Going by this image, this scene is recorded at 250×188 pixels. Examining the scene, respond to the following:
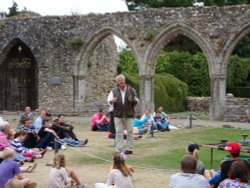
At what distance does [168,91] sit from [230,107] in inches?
339

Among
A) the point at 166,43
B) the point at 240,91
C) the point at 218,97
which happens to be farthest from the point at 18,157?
the point at 240,91

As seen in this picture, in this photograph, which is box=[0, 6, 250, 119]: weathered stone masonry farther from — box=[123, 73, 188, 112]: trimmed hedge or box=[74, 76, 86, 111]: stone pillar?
box=[123, 73, 188, 112]: trimmed hedge

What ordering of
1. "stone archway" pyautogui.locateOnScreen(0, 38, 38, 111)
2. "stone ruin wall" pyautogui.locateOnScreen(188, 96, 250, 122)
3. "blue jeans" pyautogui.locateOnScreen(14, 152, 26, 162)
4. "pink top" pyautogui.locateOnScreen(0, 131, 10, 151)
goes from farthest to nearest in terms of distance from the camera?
"stone archway" pyautogui.locateOnScreen(0, 38, 38, 111) → "stone ruin wall" pyautogui.locateOnScreen(188, 96, 250, 122) → "blue jeans" pyautogui.locateOnScreen(14, 152, 26, 162) → "pink top" pyautogui.locateOnScreen(0, 131, 10, 151)

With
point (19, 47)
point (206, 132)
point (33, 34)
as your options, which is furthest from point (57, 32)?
point (206, 132)

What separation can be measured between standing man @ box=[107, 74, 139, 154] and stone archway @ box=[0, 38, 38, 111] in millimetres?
15086

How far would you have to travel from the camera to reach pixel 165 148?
12570 millimetres

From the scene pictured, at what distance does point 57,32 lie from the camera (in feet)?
79.8

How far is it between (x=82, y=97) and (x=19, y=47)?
4224 mm

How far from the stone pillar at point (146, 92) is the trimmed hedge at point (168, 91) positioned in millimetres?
4235

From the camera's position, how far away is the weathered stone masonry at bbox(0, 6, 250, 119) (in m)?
21.4

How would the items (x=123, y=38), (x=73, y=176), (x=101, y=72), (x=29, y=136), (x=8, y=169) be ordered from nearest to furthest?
(x=8, y=169), (x=73, y=176), (x=29, y=136), (x=123, y=38), (x=101, y=72)

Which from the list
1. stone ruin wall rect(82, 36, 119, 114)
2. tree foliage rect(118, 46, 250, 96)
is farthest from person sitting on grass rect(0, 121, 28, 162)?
tree foliage rect(118, 46, 250, 96)

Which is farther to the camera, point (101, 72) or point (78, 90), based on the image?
point (101, 72)

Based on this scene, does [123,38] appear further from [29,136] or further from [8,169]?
[8,169]
